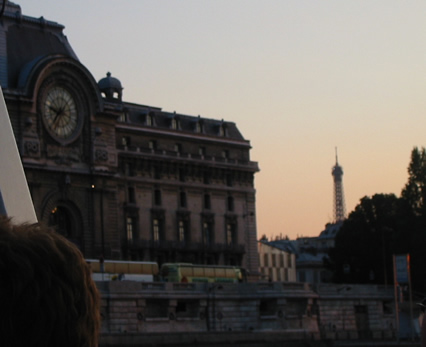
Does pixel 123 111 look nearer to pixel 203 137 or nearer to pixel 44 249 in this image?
pixel 203 137

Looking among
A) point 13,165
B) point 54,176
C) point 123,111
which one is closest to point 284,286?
point 54,176

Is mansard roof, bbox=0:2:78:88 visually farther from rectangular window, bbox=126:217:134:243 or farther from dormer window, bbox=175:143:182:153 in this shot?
dormer window, bbox=175:143:182:153

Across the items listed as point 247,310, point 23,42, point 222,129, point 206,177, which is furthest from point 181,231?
point 23,42

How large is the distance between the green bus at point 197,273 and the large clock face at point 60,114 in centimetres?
1036

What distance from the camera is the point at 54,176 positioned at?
67625 mm

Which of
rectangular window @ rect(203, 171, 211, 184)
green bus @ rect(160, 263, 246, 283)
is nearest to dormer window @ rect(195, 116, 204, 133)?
rectangular window @ rect(203, 171, 211, 184)

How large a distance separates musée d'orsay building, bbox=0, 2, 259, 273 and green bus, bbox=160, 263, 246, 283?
4516 mm

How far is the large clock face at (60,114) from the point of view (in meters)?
67.2

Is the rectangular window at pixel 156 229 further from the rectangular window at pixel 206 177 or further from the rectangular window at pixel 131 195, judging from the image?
the rectangular window at pixel 206 177

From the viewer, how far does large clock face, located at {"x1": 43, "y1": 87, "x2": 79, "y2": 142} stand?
220 ft

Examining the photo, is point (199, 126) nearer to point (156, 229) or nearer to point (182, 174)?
point (182, 174)

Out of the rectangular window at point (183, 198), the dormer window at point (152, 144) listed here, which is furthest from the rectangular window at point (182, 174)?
the dormer window at point (152, 144)

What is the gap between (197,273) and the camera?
68.9 m

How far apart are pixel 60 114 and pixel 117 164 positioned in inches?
265
